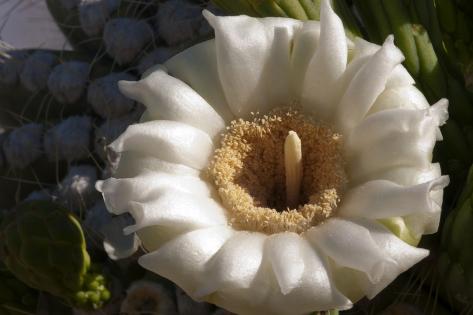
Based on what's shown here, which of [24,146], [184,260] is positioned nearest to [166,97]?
[184,260]

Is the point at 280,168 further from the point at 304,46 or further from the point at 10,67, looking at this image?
the point at 10,67

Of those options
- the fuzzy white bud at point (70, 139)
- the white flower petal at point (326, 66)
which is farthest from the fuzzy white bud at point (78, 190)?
the white flower petal at point (326, 66)

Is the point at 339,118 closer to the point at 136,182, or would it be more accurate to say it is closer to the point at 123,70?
the point at 136,182

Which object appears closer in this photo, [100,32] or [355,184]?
[355,184]

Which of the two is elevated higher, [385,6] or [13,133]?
[385,6]

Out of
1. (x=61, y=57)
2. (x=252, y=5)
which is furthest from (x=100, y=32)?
(x=252, y=5)

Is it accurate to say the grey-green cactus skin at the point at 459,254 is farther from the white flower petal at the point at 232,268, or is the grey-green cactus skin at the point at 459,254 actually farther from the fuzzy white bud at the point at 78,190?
the fuzzy white bud at the point at 78,190

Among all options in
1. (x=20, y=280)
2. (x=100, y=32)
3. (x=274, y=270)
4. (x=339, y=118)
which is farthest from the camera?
(x=100, y=32)
